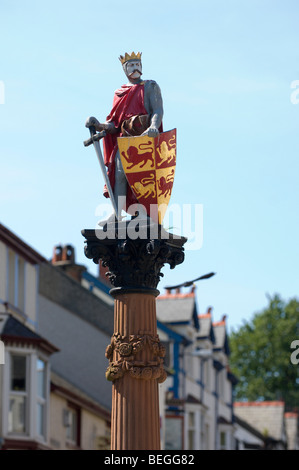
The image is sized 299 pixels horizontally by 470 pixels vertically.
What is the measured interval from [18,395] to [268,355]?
59191 mm

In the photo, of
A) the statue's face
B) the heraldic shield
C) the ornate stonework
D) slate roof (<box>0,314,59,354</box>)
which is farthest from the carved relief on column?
slate roof (<box>0,314,59,354</box>)

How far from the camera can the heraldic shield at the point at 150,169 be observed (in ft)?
41.1

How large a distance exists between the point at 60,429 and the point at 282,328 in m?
55.1

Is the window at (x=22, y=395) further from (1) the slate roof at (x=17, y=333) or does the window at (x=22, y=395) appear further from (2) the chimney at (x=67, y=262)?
(2) the chimney at (x=67, y=262)

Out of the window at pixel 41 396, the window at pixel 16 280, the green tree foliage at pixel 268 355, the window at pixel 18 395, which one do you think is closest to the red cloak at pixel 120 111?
the window at pixel 18 395

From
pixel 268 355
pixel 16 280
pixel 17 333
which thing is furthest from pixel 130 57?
pixel 268 355

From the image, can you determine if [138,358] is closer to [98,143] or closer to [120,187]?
[120,187]

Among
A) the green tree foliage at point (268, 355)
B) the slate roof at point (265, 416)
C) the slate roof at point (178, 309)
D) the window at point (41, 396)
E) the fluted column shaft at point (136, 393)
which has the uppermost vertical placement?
the green tree foliage at point (268, 355)

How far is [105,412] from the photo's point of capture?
123 feet

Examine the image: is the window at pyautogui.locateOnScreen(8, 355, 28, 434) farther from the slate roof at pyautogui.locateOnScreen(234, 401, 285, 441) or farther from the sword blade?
the slate roof at pyautogui.locateOnScreen(234, 401, 285, 441)

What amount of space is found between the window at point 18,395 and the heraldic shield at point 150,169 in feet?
63.0

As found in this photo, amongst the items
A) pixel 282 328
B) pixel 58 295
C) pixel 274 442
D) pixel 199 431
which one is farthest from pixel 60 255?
pixel 282 328

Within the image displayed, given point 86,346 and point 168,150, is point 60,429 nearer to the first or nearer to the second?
point 86,346

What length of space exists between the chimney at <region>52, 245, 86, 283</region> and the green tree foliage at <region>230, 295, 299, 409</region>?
43307 millimetres
